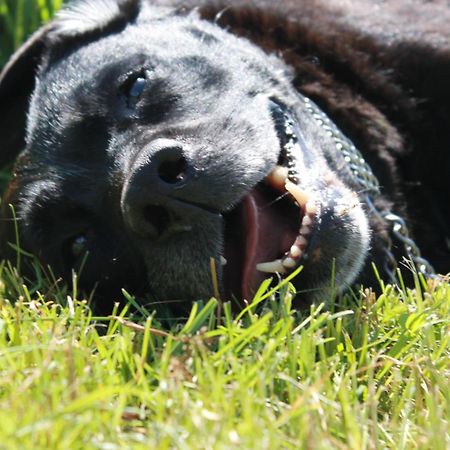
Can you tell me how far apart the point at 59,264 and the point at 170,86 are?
23.8 inches

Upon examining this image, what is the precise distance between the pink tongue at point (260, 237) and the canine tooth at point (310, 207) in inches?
3.9

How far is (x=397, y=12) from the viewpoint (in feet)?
10.2

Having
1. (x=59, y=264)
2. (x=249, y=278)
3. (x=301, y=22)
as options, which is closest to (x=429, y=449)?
(x=249, y=278)

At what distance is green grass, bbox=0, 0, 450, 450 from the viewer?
1.27 metres

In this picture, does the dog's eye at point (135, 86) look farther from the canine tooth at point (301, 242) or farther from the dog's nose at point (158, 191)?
the canine tooth at point (301, 242)

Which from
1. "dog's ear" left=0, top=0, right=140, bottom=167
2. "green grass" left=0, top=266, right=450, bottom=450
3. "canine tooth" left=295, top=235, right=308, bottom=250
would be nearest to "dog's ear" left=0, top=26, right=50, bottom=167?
"dog's ear" left=0, top=0, right=140, bottom=167

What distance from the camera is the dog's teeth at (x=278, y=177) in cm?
213

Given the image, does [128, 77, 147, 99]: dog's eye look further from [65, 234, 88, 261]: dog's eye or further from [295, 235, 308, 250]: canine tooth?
[295, 235, 308, 250]: canine tooth

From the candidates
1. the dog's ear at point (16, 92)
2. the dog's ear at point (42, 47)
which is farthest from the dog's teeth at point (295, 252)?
the dog's ear at point (16, 92)

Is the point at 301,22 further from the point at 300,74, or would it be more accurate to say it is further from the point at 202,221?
the point at 202,221

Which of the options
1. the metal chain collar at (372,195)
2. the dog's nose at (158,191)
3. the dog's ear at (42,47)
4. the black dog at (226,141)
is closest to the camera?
the dog's nose at (158,191)

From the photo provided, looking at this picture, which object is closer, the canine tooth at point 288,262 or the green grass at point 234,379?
the green grass at point 234,379

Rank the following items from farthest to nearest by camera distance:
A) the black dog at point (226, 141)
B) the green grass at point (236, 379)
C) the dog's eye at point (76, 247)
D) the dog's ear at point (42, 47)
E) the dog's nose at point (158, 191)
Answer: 1. the dog's ear at point (42, 47)
2. the dog's eye at point (76, 247)
3. the black dog at point (226, 141)
4. the dog's nose at point (158, 191)
5. the green grass at point (236, 379)

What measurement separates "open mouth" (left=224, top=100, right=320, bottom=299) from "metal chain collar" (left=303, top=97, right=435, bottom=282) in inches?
14.3
